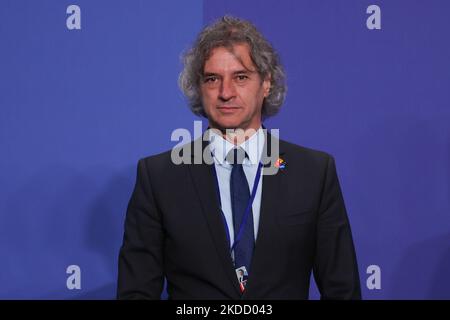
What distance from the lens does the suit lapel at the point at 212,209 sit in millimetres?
1396

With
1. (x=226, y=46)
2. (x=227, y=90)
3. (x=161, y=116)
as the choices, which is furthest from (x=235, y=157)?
(x=161, y=116)

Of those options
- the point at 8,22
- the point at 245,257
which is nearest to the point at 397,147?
the point at 245,257

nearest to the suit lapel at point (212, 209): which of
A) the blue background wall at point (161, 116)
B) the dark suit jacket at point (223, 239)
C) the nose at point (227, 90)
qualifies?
the dark suit jacket at point (223, 239)

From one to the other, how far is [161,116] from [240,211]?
0.74 m

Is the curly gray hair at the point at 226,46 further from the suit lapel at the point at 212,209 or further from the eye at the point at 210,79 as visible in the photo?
the suit lapel at the point at 212,209

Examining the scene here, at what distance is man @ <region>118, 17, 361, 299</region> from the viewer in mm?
1417

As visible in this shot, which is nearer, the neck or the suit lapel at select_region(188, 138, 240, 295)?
the suit lapel at select_region(188, 138, 240, 295)

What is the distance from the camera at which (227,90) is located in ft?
4.77

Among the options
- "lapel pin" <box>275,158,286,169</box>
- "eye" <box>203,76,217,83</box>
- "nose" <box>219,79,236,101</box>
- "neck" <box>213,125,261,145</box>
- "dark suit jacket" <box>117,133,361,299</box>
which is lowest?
"dark suit jacket" <box>117,133,361,299</box>

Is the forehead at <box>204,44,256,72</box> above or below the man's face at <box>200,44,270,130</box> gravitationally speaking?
above

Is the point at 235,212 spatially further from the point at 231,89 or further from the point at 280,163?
the point at 231,89

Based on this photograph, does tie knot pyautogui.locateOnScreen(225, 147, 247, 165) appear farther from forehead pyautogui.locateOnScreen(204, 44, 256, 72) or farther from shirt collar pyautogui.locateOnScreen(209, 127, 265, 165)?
forehead pyautogui.locateOnScreen(204, 44, 256, 72)

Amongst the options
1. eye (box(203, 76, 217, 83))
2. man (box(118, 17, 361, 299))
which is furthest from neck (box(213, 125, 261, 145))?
eye (box(203, 76, 217, 83))
